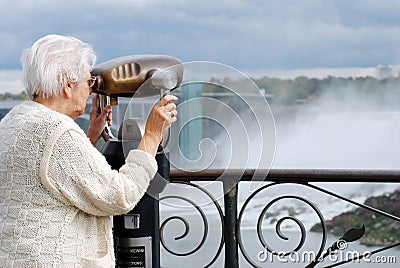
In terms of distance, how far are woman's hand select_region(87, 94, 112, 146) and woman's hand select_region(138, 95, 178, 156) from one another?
288 millimetres

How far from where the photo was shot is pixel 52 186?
4.90 feet

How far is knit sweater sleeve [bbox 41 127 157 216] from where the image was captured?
149 centimetres

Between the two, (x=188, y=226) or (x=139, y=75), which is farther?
(x=188, y=226)

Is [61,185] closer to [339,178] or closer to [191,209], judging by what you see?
[191,209]

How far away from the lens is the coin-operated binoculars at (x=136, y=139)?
1.66 metres

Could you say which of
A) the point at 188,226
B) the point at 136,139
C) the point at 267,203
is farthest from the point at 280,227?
the point at 136,139

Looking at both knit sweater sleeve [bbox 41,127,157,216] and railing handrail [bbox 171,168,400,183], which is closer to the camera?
knit sweater sleeve [bbox 41,127,157,216]

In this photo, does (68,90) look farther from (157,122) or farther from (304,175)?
(304,175)

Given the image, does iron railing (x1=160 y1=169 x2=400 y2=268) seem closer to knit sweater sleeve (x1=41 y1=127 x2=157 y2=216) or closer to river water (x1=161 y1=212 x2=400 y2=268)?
river water (x1=161 y1=212 x2=400 y2=268)

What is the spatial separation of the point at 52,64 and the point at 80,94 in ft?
0.35

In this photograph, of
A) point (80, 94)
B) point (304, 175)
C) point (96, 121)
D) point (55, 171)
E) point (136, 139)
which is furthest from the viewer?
point (304, 175)

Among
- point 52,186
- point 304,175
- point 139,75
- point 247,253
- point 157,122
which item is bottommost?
point 247,253

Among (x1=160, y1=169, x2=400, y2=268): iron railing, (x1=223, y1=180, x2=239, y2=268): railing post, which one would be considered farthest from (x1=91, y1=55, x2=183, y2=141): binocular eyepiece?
(x1=223, y1=180, x2=239, y2=268): railing post

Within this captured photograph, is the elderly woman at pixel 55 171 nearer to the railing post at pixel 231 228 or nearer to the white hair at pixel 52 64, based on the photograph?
the white hair at pixel 52 64
